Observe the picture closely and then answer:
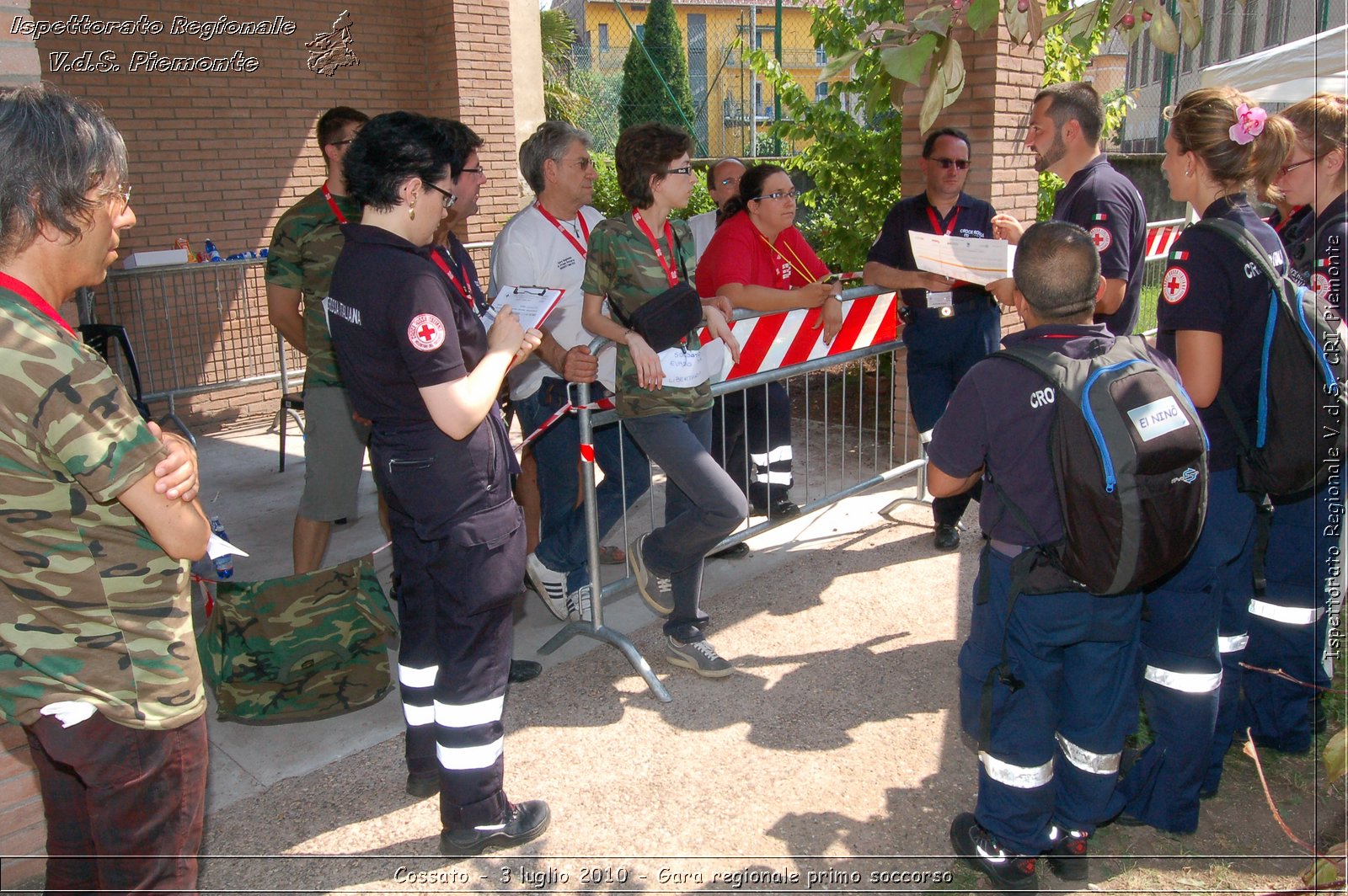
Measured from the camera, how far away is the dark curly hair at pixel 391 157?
2666 mm

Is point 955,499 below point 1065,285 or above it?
below

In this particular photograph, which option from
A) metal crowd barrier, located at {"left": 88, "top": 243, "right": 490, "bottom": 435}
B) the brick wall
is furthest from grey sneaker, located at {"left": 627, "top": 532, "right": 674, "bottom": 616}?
the brick wall

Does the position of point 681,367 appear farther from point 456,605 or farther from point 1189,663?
point 1189,663

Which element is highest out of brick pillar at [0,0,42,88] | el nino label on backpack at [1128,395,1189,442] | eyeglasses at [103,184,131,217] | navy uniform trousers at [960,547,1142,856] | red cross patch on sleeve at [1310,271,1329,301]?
brick pillar at [0,0,42,88]

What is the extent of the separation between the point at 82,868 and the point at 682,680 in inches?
96.7

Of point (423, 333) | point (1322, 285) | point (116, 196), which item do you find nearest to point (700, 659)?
point (423, 333)

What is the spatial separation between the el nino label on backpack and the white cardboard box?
783cm

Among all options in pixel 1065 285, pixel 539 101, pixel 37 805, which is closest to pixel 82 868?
pixel 37 805

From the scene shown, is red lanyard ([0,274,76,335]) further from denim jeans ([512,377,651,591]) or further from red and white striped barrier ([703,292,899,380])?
red and white striped barrier ([703,292,899,380])

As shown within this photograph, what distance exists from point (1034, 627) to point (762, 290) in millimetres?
2498

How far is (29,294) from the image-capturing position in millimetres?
1844

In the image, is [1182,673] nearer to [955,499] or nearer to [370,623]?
[955,499]

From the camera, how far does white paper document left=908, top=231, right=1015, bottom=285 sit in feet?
13.1

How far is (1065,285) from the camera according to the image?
A: 2.64 meters
